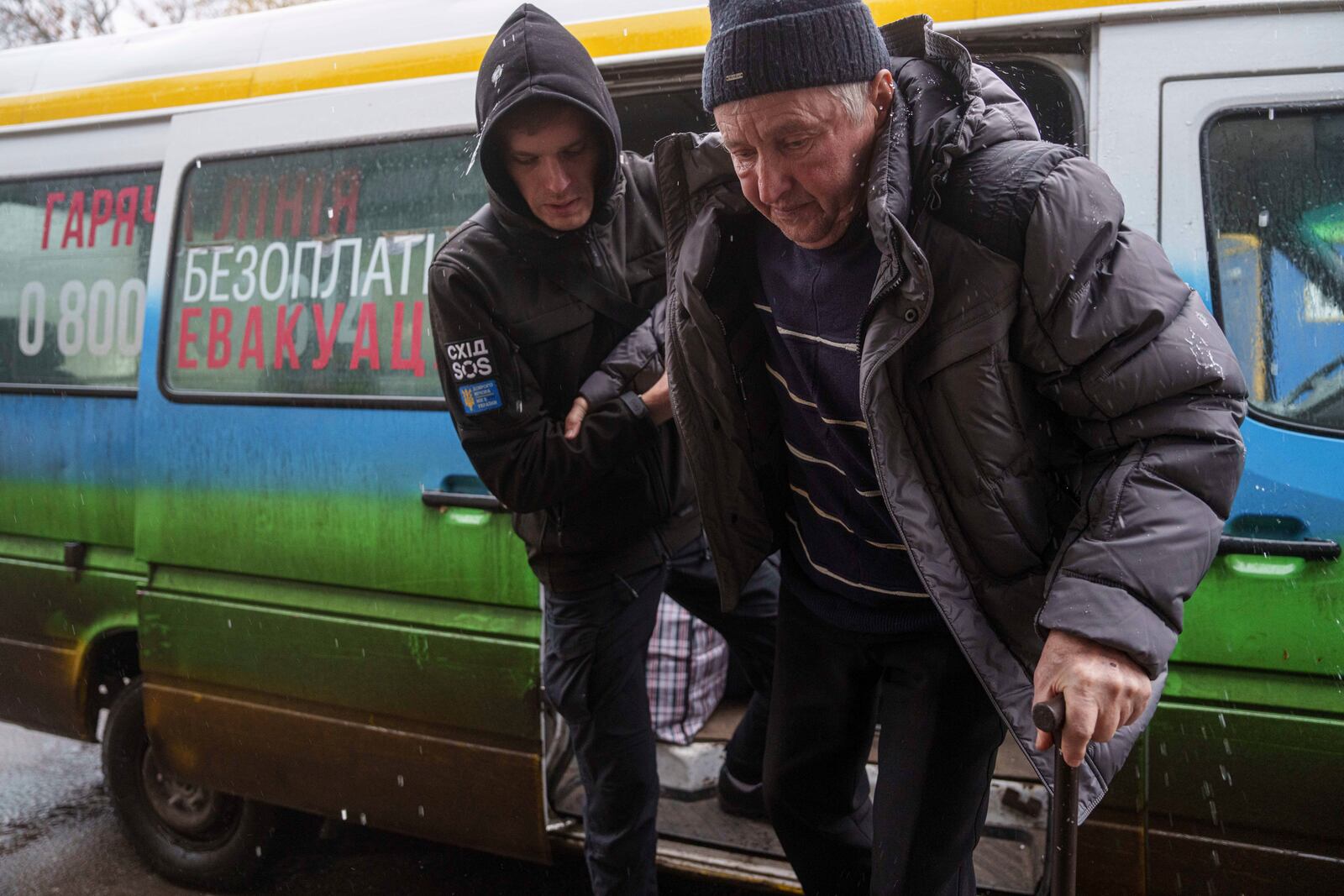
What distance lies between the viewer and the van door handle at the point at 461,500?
2.80 m

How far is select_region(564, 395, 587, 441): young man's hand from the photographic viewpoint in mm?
2365

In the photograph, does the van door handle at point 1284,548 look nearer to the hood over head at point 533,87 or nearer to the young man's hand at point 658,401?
the young man's hand at point 658,401

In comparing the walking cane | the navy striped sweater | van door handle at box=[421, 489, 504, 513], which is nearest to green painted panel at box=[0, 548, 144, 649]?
van door handle at box=[421, 489, 504, 513]

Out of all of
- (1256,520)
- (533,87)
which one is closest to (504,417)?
(533,87)

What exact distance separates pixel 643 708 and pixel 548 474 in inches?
25.7

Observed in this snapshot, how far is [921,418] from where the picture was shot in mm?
1720

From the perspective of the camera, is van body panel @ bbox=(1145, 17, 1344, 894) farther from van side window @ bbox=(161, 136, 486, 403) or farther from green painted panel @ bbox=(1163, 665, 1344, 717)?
van side window @ bbox=(161, 136, 486, 403)

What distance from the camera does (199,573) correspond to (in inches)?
128

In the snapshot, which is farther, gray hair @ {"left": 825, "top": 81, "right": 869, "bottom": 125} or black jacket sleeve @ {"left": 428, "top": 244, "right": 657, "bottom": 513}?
black jacket sleeve @ {"left": 428, "top": 244, "right": 657, "bottom": 513}

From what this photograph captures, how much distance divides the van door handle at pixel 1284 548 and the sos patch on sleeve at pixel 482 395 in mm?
1477

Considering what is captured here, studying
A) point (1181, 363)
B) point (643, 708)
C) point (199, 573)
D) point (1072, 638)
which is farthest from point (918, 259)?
point (199, 573)

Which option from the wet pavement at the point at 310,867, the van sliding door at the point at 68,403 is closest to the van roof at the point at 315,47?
the van sliding door at the point at 68,403

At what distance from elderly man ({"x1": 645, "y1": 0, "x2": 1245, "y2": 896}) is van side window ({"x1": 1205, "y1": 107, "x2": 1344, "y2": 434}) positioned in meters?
0.74

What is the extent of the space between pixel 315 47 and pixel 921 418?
219 centimetres
